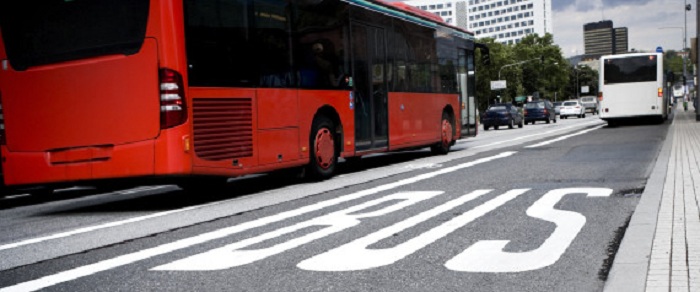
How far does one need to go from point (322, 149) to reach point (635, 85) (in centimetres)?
2392

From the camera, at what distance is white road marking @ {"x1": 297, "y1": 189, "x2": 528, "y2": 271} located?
497cm

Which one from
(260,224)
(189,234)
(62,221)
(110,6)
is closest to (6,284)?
(189,234)

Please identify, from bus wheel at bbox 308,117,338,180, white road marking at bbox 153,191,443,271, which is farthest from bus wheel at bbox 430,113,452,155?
white road marking at bbox 153,191,443,271

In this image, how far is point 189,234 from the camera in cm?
659

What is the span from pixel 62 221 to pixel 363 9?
22.4 feet

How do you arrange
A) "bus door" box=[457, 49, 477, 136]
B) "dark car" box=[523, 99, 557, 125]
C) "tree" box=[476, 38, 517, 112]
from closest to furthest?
"bus door" box=[457, 49, 477, 136] → "dark car" box=[523, 99, 557, 125] → "tree" box=[476, 38, 517, 112]

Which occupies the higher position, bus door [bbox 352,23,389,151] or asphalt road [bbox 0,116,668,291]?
bus door [bbox 352,23,389,151]

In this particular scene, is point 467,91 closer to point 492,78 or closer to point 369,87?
point 369,87

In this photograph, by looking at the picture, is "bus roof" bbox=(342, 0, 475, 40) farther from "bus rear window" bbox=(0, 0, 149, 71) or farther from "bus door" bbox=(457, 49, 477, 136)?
"bus rear window" bbox=(0, 0, 149, 71)

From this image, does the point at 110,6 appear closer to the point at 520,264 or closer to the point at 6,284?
the point at 6,284

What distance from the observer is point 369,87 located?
13.7 metres

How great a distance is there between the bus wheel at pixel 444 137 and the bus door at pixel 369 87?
3.90m

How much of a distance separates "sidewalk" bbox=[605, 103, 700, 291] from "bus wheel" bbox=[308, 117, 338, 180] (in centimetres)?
465

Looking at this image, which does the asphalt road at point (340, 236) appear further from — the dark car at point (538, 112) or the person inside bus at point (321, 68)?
the dark car at point (538, 112)
